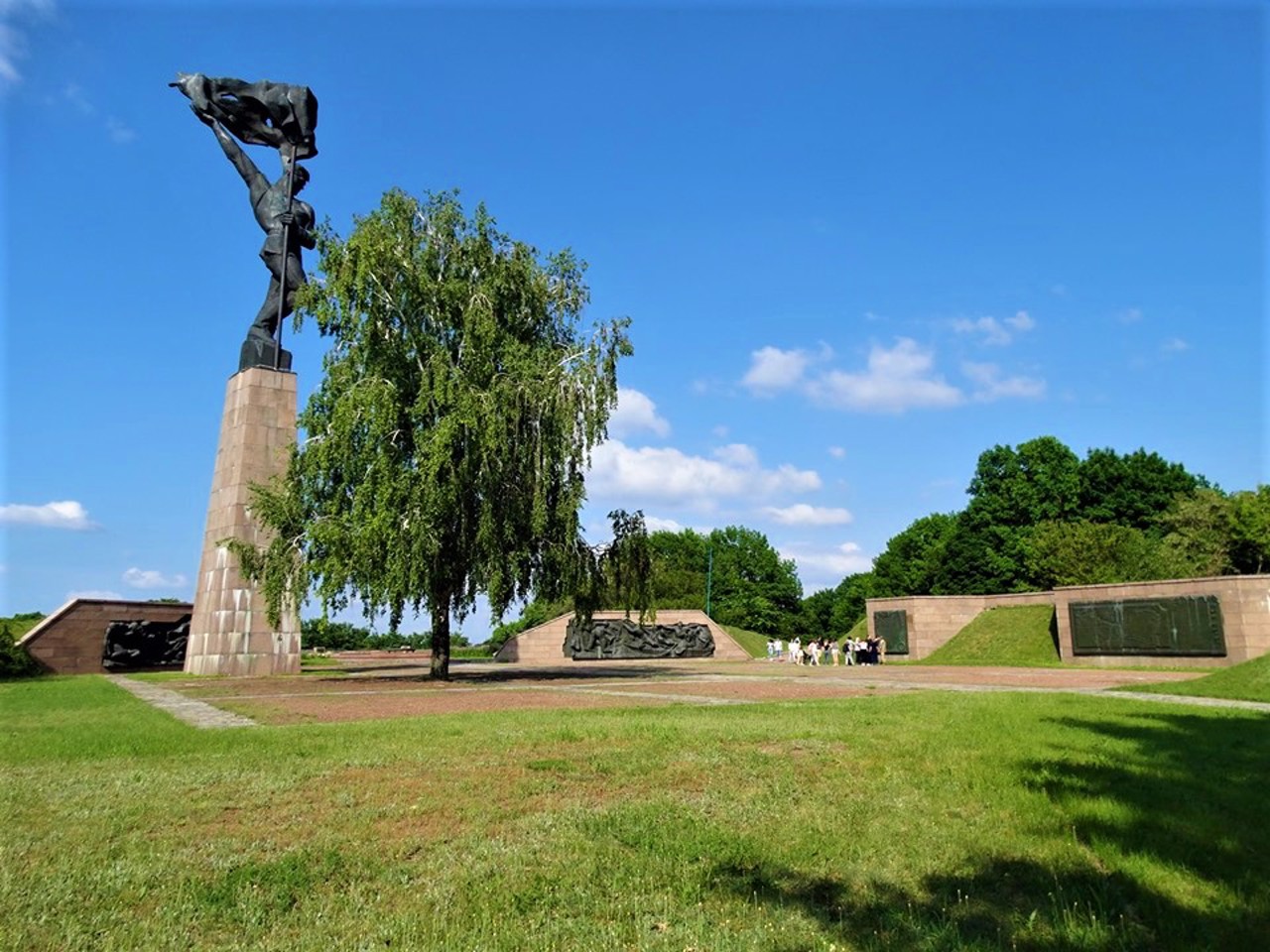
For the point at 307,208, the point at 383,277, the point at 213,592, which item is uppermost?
the point at 307,208

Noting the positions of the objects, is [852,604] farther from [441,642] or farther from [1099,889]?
[1099,889]

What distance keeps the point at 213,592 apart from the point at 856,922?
2838cm

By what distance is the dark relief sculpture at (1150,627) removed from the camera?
27.5 m

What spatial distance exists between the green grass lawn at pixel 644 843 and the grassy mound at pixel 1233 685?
744 centimetres

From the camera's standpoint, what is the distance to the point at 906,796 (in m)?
6.43

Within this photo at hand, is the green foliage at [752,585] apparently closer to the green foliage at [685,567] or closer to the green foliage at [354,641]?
the green foliage at [685,567]

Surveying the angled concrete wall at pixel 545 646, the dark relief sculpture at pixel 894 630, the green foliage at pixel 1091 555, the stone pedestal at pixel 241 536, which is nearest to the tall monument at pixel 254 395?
the stone pedestal at pixel 241 536

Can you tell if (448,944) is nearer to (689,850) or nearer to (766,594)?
(689,850)

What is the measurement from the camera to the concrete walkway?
39.2ft

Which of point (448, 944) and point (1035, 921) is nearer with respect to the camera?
point (448, 944)

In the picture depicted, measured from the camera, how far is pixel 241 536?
1105 inches

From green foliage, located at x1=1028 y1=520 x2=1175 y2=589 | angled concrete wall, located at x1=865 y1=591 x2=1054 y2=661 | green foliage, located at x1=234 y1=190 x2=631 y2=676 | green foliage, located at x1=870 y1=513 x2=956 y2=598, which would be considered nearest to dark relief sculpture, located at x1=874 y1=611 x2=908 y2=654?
angled concrete wall, located at x1=865 y1=591 x2=1054 y2=661

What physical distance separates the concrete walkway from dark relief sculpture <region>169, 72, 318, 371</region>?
636 inches

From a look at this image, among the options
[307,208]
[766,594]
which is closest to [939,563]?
[766,594]
